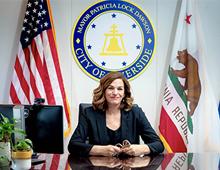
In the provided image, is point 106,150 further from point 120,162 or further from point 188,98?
point 188,98

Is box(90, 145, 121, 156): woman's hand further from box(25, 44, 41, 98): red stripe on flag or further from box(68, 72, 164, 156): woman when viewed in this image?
box(25, 44, 41, 98): red stripe on flag

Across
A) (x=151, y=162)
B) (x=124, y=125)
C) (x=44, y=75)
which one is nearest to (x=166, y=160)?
(x=151, y=162)

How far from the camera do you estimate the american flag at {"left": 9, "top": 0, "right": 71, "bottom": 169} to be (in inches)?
150

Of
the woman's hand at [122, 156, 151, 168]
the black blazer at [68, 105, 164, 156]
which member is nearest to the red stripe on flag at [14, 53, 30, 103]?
the black blazer at [68, 105, 164, 156]

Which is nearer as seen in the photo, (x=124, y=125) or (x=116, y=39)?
(x=124, y=125)

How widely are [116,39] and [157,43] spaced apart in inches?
18.0

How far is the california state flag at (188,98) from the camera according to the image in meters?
3.58

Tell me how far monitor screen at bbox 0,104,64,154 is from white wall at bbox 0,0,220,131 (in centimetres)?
172

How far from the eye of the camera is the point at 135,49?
3854 millimetres

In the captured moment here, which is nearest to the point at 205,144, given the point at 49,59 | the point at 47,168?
the point at 49,59

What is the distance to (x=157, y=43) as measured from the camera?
3846mm

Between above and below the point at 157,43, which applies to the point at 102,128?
below

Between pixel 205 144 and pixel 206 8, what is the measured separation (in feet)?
4.83

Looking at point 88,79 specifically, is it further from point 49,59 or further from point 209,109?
point 209,109
